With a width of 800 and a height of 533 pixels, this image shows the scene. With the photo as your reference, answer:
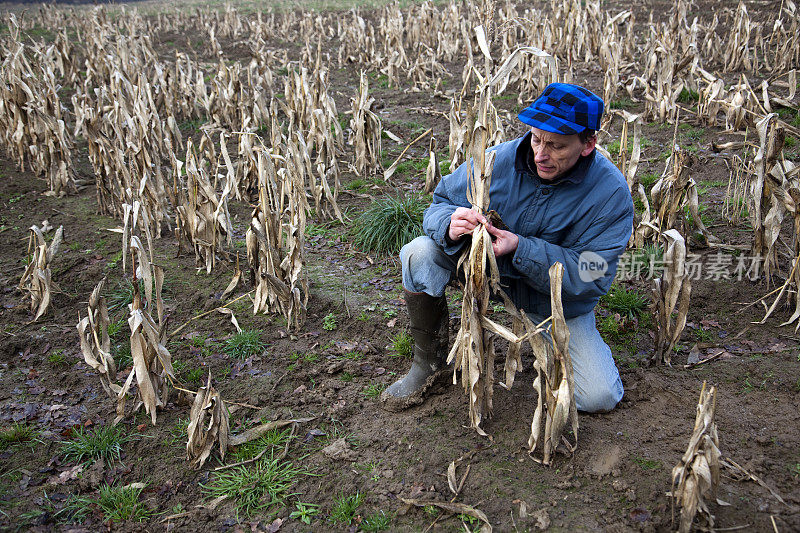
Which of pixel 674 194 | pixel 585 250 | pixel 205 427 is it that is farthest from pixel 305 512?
pixel 674 194

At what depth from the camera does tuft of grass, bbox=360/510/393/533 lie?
2408 mm

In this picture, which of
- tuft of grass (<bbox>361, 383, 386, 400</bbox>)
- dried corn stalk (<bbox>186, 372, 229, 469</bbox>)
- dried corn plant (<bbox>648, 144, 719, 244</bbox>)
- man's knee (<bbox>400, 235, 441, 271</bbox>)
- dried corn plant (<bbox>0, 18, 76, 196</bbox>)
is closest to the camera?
dried corn stalk (<bbox>186, 372, 229, 469</bbox>)

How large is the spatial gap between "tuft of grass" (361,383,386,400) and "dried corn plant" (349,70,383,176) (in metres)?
3.12

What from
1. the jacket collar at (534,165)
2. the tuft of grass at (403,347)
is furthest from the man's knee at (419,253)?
the tuft of grass at (403,347)

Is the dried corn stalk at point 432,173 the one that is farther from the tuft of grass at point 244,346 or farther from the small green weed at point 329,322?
the tuft of grass at point 244,346

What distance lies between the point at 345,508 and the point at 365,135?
4.10 m

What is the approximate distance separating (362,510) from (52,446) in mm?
1560

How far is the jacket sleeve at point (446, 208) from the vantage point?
9.14ft

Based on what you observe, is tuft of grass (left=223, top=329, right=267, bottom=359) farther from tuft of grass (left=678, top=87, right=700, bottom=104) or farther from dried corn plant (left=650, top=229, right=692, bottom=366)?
tuft of grass (left=678, top=87, right=700, bottom=104)

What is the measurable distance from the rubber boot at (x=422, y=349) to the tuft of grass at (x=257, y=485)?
625 mm

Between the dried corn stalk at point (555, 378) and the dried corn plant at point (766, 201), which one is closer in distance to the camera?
the dried corn stalk at point (555, 378)

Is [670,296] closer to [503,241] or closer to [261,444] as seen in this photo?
[503,241]

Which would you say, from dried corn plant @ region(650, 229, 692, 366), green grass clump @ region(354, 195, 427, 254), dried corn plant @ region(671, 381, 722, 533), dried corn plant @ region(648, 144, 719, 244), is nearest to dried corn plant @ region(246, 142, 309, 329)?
green grass clump @ region(354, 195, 427, 254)

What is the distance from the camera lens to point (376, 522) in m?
2.42
